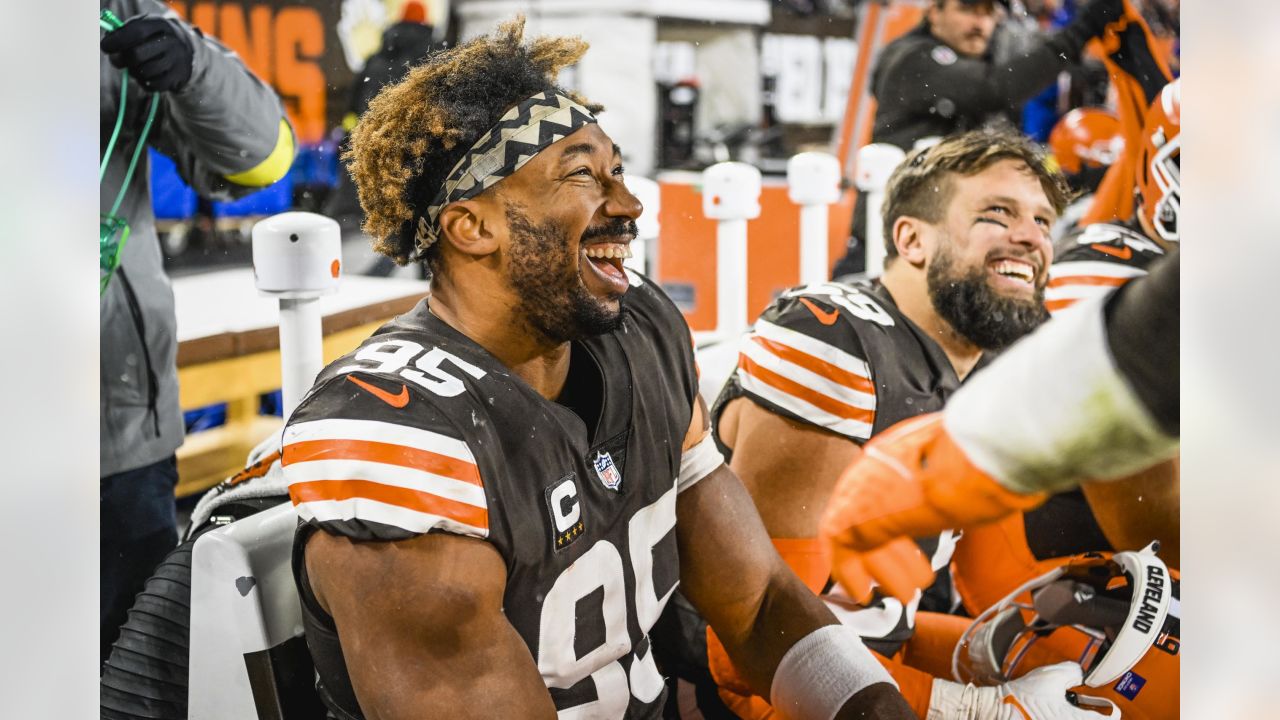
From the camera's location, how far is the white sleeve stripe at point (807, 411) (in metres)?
1.35

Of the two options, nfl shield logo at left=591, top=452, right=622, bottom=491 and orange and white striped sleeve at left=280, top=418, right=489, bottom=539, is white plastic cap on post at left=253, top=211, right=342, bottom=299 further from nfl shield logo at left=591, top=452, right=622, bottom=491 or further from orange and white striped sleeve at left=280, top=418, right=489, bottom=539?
nfl shield logo at left=591, top=452, right=622, bottom=491

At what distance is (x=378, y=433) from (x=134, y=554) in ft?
1.62

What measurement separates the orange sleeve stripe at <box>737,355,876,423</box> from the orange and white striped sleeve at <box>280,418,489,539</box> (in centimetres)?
45

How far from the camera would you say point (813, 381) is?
1.38m

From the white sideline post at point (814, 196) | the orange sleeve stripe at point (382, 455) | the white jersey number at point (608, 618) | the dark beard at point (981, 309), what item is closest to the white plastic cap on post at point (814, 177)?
the white sideline post at point (814, 196)

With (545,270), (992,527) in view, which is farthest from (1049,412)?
(992,527)

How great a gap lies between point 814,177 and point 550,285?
1.58 ft

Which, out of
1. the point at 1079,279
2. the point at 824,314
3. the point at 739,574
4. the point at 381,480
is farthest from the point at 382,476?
the point at 1079,279

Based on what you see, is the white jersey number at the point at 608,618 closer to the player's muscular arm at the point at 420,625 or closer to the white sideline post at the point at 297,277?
the player's muscular arm at the point at 420,625

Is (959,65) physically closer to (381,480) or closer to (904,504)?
(904,504)

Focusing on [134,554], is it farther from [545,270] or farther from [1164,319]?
[1164,319]

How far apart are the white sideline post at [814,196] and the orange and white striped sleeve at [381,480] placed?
0.61 m

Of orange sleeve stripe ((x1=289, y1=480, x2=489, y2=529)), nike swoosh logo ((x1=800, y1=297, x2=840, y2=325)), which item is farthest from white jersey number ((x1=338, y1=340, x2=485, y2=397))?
nike swoosh logo ((x1=800, y1=297, x2=840, y2=325))
